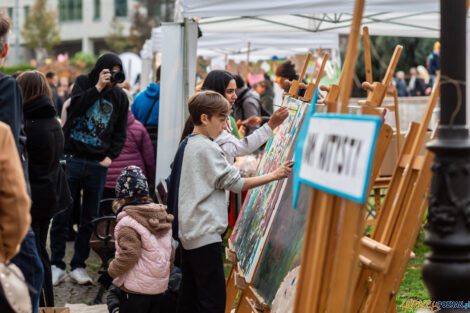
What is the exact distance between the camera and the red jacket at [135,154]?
708cm

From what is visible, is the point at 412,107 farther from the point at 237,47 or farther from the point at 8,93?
the point at 8,93

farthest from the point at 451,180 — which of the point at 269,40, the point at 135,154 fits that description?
the point at 269,40

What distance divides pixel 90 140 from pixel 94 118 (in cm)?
19

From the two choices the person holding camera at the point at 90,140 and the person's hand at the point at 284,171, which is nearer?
the person's hand at the point at 284,171

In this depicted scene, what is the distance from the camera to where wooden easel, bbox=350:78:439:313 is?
311 centimetres

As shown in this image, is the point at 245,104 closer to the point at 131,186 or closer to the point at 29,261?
the point at 131,186

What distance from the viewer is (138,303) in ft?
15.0

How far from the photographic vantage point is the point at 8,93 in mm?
3080

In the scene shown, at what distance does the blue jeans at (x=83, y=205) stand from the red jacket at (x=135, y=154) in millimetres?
488

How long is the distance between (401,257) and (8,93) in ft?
5.64

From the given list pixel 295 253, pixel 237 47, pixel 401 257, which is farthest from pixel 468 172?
pixel 237 47

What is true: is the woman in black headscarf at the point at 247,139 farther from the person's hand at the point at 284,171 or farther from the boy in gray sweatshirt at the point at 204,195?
the person's hand at the point at 284,171

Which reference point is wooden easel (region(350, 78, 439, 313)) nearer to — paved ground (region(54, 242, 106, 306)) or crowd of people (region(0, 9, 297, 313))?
crowd of people (region(0, 9, 297, 313))

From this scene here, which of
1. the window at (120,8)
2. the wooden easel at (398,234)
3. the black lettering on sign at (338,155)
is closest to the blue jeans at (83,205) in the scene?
the wooden easel at (398,234)
